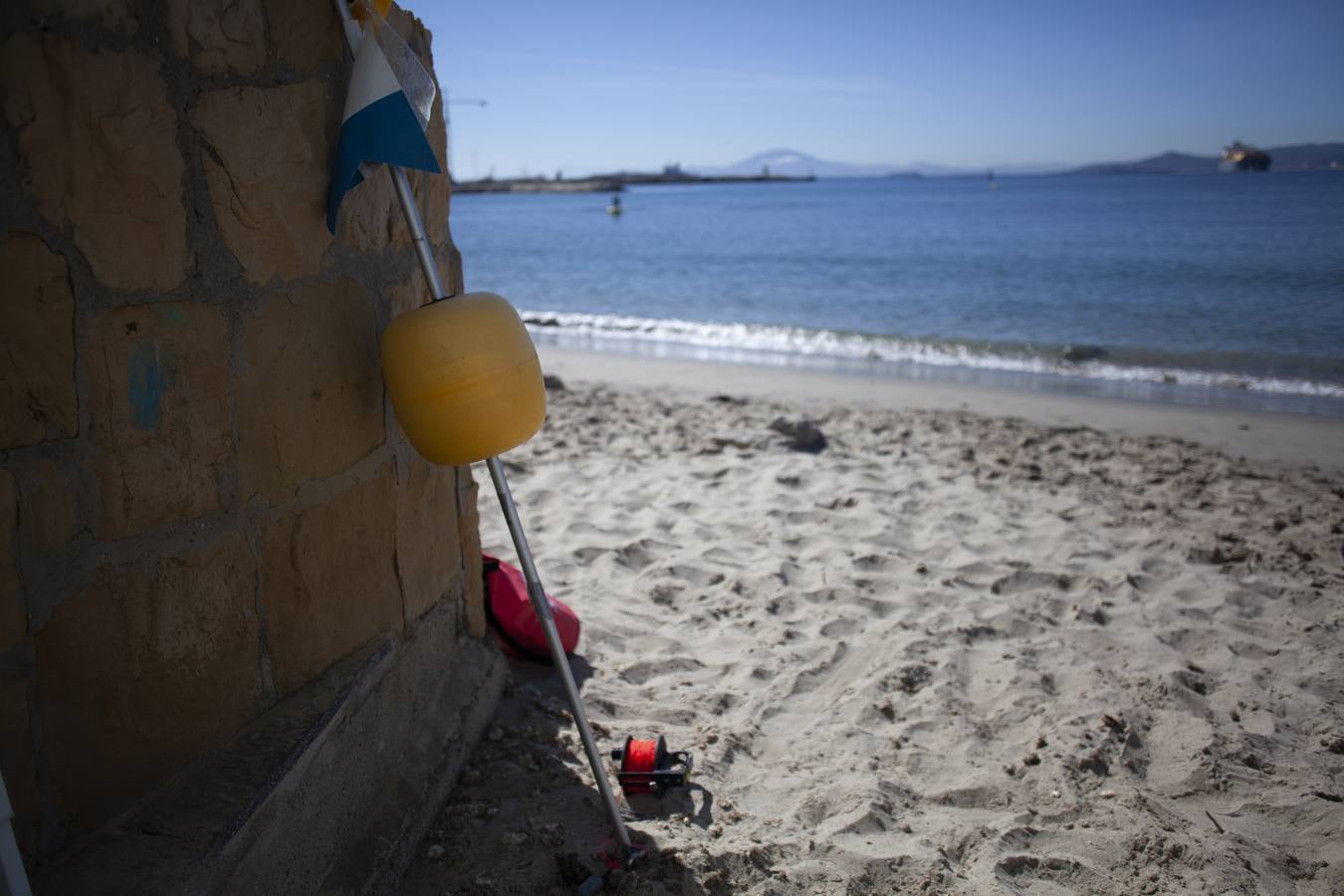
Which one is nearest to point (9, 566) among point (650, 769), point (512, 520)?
point (512, 520)

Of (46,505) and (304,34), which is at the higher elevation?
(304,34)

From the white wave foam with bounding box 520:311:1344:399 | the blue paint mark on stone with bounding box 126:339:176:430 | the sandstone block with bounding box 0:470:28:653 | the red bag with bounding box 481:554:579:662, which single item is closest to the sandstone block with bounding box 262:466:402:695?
the blue paint mark on stone with bounding box 126:339:176:430

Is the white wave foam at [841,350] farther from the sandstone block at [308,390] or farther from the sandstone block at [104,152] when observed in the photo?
the sandstone block at [104,152]

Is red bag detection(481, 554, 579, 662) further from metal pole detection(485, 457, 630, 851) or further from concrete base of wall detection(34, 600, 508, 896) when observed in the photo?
metal pole detection(485, 457, 630, 851)

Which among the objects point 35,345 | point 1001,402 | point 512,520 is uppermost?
point 35,345

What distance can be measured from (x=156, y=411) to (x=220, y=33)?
2.20 ft

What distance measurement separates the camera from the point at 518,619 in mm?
3193

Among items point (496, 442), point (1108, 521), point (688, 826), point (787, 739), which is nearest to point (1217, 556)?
point (1108, 521)

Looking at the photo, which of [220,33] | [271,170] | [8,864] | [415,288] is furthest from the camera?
[415,288]

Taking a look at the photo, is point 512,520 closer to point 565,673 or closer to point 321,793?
point 565,673

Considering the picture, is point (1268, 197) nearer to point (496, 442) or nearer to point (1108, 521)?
point (1108, 521)

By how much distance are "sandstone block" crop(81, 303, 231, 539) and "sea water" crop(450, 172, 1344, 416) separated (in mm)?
Result: 8596

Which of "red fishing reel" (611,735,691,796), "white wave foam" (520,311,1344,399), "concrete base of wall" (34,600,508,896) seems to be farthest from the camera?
"white wave foam" (520,311,1344,399)

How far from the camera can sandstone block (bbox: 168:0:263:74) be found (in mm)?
1638
